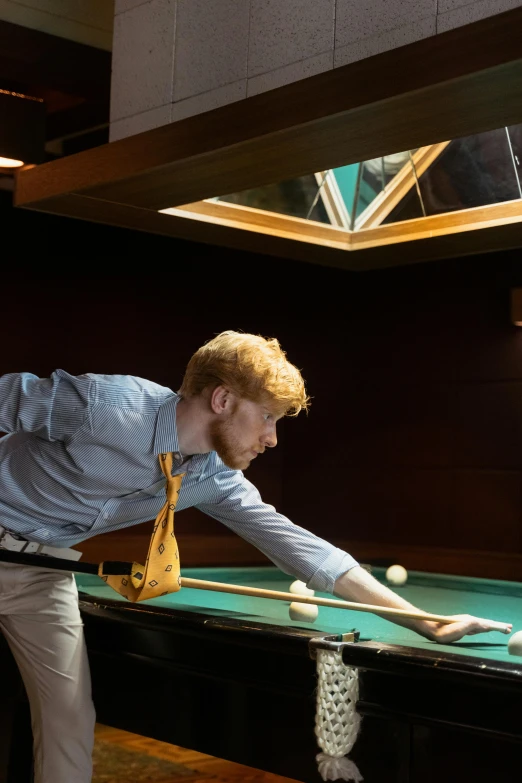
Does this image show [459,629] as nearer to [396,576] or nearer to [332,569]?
[332,569]

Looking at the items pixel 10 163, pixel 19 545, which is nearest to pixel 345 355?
pixel 10 163

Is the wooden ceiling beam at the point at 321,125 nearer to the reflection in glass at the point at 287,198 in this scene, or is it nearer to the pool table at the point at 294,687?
the reflection in glass at the point at 287,198

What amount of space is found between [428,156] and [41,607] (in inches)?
95.2

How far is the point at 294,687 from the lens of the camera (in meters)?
2.24

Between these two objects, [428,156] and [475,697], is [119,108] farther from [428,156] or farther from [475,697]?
[475,697]

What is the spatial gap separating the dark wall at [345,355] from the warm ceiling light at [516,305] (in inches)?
10.1

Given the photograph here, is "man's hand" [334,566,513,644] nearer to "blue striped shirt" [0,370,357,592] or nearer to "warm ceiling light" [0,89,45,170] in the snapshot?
"blue striped shirt" [0,370,357,592]

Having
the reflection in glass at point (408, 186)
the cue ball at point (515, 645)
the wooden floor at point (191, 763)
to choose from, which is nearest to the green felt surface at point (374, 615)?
the cue ball at point (515, 645)

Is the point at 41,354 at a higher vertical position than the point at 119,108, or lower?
lower

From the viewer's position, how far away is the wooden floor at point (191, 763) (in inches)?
144

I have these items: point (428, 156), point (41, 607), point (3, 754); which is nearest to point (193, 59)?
point (428, 156)

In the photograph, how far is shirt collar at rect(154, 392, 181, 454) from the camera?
2.45 meters

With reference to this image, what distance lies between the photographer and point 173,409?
8.07ft

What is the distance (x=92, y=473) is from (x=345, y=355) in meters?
3.92
